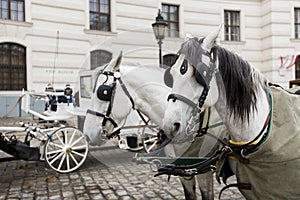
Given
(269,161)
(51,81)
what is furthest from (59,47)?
(269,161)

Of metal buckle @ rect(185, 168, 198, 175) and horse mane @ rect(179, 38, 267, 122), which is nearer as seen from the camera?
horse mane @ rect(179, 38, 267, 122)

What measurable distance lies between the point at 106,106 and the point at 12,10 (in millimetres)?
10853

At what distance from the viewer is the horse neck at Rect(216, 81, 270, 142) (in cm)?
184

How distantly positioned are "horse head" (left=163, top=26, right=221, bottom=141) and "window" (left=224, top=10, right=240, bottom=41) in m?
15.6

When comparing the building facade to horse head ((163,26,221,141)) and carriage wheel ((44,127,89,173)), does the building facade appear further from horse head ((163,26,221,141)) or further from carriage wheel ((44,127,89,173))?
horse head ((163,26,221,141))

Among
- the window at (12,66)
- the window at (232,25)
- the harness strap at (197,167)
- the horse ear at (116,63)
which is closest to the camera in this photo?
the harness strap at (197,167)

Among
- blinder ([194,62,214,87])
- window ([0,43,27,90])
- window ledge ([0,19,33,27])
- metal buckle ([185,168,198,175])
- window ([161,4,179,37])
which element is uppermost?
window ([161,4,179,37])

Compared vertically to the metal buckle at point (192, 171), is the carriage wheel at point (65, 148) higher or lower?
lower

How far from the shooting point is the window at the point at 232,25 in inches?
652

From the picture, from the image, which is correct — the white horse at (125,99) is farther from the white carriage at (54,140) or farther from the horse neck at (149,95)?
the white carriage at (54,140)

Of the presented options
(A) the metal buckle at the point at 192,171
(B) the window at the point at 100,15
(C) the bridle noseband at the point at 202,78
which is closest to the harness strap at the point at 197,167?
(A) the metal buckle at the point at 192,171

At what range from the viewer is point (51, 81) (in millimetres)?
12148

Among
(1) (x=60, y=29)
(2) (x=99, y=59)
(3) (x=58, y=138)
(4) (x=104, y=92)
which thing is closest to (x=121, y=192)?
(3) (x=58, y=138)

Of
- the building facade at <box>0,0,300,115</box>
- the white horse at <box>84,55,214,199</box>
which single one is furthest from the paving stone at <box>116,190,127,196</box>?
the building facade at <box>0,0,300,115</box>
